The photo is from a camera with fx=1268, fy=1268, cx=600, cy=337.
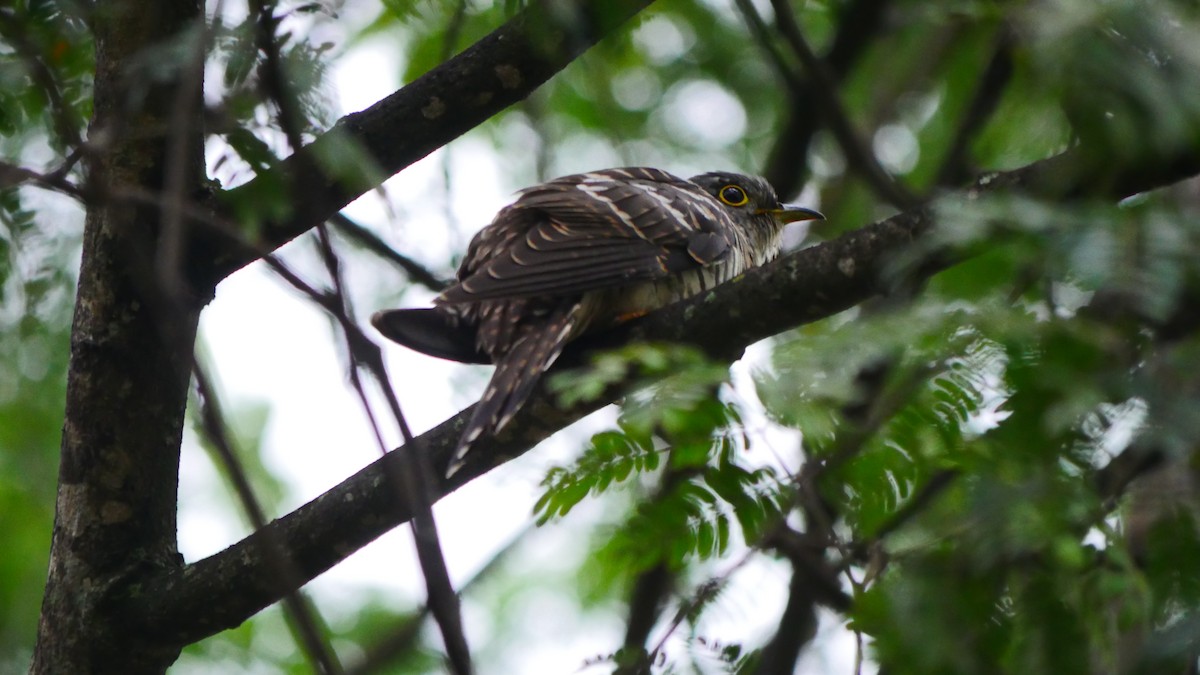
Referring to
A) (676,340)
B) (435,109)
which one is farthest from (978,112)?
(435,109)

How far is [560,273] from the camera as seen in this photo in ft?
13.4

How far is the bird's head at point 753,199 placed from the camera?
19.1ft

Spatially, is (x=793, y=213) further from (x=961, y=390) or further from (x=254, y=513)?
(x=254, y=513)

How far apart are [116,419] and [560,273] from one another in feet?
4.67

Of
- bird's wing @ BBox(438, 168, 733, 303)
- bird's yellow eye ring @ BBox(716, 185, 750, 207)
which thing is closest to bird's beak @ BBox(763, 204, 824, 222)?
bird's yellow eye ring @ BBox(716, 185, 750, 207)

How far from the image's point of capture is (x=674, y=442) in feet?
11.0

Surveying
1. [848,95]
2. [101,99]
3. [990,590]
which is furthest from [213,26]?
[848,95]

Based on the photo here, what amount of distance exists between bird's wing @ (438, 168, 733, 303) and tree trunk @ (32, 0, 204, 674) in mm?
913

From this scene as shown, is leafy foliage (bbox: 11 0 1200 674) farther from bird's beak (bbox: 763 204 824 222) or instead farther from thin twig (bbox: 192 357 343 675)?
bird's beak (bbox: 763 204 824 222)

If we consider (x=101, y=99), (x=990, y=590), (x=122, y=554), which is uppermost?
(x=101, y=99)

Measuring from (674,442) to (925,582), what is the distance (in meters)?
0.89

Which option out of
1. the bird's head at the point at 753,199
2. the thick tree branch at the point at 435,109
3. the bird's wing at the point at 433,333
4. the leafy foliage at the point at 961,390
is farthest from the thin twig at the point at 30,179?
the bird's head at the point at 753,199

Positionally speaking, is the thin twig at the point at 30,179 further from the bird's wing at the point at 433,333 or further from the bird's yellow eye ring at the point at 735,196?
the bird's yellow eye ring at the point at 735,196

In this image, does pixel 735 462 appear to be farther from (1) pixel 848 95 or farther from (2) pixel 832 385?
(1) pixel 848 95
